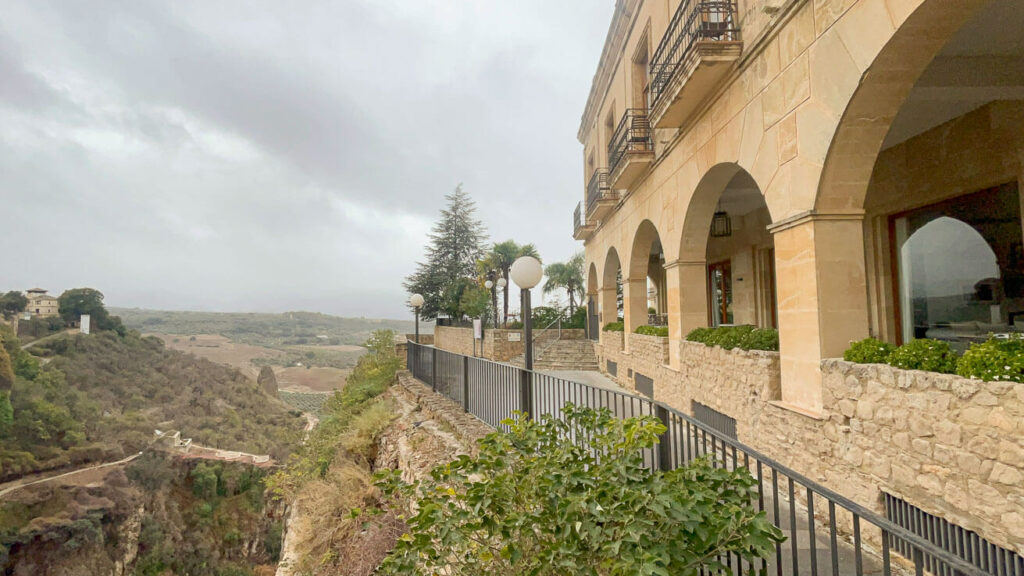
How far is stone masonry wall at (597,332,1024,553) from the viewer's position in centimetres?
229

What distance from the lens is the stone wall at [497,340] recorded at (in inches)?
665

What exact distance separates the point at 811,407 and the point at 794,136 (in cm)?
263

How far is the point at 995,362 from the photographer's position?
2.34m

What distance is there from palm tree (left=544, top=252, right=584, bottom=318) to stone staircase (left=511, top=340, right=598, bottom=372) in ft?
48.5

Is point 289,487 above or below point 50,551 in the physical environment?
above

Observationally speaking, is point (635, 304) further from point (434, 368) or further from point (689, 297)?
point (434, 368)

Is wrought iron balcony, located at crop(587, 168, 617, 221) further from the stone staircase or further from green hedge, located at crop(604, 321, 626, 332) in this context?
the stone staircase

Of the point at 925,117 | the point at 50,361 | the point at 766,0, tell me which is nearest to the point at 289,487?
the point at 766,0

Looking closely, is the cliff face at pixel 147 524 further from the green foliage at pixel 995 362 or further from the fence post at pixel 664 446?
the green foliage at pixel 995 362

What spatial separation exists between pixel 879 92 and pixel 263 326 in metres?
112

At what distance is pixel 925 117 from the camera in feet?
16.9

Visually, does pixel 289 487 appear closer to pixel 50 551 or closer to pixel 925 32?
pixel 925 32

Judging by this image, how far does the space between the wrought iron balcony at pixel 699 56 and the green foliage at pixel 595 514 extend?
16.5 feet

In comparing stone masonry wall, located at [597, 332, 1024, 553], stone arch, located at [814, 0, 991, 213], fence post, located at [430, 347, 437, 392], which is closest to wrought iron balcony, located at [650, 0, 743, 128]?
stone arch, located at [814, 0, 991, 213]
